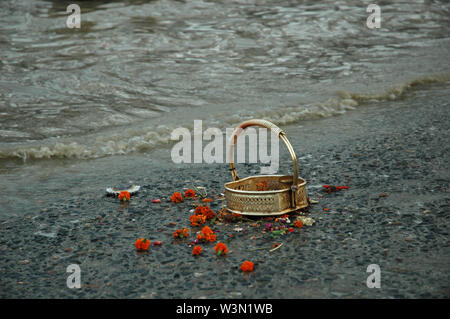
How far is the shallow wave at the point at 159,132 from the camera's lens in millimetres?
6762

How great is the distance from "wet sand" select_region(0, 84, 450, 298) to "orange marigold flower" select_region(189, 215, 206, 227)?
108mm

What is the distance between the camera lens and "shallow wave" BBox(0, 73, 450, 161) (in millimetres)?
6762

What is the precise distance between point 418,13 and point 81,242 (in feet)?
49.5

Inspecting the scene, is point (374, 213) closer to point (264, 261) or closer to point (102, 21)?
point (264, 261)

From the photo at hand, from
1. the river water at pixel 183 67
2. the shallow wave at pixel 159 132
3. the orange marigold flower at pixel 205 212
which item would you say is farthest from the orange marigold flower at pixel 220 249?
the shallow wave at pixel 159 132

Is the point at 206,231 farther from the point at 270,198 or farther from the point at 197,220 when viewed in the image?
the point at 270,198

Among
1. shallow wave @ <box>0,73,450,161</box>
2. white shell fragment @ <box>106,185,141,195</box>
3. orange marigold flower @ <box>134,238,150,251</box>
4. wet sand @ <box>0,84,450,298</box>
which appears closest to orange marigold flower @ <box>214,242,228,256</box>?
wet sand @ <box>0,84,450,298</box>

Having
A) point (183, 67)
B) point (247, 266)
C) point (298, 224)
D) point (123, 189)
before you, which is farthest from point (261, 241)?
point (183, 67)

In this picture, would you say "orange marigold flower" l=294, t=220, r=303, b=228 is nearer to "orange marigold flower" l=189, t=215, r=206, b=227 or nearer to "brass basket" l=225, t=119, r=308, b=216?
"brass basket" l=225, t=119, r=308, b=216

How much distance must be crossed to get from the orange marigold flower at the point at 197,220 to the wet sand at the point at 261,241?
4.2 inches

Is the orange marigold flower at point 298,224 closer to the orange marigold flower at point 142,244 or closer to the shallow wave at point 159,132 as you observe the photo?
the orange marigold flower at point 142,244

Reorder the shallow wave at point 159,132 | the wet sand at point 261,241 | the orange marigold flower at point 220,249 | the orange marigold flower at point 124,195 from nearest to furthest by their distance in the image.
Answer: the wet sand at point 261,241 < the orange marigold flower at point 220,249 < the orange marigold flower at point 124,195 < the shallow wave at point 159,132

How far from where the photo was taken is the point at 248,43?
12734mm
